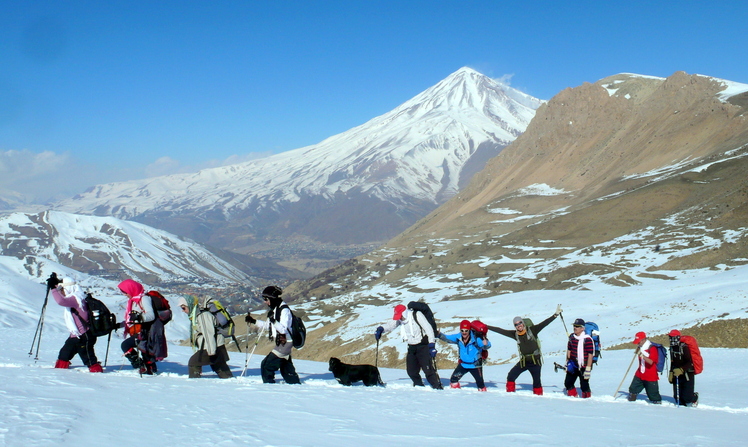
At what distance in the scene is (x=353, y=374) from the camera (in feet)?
36.8

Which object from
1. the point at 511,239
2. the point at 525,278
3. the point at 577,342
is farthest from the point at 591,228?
the point at 577,342

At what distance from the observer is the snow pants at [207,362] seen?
10586 millimetres

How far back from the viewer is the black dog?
441 inches

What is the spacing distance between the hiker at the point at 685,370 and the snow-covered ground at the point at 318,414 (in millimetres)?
284

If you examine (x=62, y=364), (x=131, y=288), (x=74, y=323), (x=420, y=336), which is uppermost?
(x=131, y=288)

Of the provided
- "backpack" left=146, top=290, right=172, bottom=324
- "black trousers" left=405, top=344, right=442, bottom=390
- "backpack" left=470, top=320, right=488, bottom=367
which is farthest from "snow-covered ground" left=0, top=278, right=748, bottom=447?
"backpack" left=146, top=290, right=172, bottom=324

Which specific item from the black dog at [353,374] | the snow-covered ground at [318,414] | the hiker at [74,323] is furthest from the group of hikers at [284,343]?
the black dog at [353,374]

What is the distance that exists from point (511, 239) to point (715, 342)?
55170 mm

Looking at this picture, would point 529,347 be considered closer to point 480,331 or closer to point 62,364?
point 480,331

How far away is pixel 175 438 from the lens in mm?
5691

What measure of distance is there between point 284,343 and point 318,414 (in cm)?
282

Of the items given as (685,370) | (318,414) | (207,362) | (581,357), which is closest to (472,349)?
(581,357)

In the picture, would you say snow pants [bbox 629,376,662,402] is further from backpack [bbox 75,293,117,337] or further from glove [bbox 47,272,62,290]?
glove [bbox 47,272,62,290]

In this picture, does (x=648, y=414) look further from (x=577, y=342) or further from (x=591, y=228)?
(x=591, y=228)
